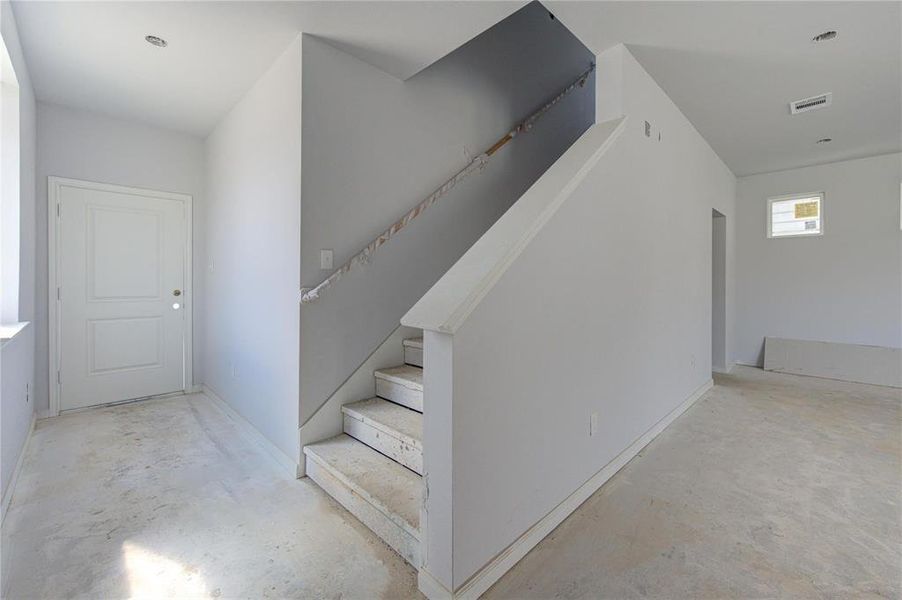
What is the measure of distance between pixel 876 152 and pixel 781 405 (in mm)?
3235

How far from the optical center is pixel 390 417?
2.39 metres

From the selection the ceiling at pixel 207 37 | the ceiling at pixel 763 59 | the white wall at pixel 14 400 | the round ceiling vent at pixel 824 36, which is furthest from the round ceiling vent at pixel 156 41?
the round ceiling vent at pixel 824 36

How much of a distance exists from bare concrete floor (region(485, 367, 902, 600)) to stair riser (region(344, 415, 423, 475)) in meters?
0.68

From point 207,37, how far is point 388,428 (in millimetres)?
2489

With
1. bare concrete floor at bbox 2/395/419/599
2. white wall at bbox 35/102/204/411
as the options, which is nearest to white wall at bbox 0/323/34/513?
bare concrete floor at bbox 2/395/419/599

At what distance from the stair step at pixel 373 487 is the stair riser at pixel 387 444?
0.10ft

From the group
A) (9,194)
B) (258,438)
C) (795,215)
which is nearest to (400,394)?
(258,438)

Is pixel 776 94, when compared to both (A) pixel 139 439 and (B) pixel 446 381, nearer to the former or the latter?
(B) pixel 446 381

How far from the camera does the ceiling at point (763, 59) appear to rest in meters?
2.21

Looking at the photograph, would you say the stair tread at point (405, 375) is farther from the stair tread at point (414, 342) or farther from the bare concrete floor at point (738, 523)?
the bare concrete floor at point (738, 523)

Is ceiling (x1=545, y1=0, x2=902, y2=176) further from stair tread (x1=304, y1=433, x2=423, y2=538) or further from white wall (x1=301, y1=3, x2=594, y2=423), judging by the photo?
stair tread (x1=304, y1=433, x2=423, y2=538)

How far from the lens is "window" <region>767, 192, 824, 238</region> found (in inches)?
203

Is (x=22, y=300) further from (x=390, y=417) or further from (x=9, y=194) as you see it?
Answer: (x=390, y=417)

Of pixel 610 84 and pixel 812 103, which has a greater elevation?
pixel 812 103
